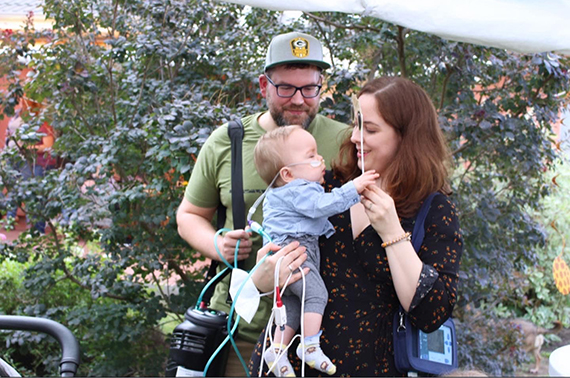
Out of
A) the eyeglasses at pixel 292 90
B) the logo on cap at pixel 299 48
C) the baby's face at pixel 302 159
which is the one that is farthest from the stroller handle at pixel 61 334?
the logo on cap at pixel 299 48

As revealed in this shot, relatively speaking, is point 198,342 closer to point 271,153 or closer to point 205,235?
point 205,235

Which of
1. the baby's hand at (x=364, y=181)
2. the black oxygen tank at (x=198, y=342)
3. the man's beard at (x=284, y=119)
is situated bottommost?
the black oxygen tank at (x=198, y=342)

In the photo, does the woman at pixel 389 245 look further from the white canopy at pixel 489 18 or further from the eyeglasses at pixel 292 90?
the eyeglasses at pixel 292 90

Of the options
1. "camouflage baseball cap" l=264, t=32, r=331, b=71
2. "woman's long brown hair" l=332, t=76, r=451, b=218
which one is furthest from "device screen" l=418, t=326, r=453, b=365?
"camouflage baseball cap" l=264, t=32, r=331, b=71

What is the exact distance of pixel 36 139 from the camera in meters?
4.44

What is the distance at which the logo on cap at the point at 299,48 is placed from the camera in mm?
2828

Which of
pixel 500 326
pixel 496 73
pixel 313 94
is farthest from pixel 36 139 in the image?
pixel 500 326

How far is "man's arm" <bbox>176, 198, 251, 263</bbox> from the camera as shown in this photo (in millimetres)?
2627

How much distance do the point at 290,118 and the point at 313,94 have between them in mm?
165

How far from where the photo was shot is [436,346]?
2.12 m

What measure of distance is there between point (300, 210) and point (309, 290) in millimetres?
288

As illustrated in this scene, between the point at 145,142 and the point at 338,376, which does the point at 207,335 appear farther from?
the point at 145,142

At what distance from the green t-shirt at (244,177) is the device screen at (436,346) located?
2.62 ft

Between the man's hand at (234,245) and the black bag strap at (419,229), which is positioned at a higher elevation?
the black bag strap at (419,229)
